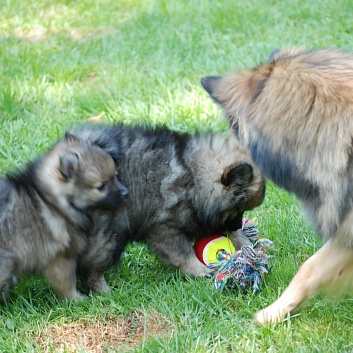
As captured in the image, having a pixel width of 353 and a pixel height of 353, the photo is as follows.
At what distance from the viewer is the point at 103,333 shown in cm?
340

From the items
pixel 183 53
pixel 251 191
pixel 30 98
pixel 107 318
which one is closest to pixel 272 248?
pixel 251 191

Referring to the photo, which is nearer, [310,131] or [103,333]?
[310,131]

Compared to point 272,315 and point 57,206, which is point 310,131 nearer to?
point 272,315

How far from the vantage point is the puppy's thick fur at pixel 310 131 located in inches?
109

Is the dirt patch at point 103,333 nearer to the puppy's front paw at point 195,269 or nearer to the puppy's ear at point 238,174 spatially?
the puppy's front paw at point 195,269

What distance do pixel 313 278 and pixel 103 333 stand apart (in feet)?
3.77

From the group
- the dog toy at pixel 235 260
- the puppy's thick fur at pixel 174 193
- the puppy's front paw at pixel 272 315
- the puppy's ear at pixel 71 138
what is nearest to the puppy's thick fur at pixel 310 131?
the puppy's front paw at pixel 272 315

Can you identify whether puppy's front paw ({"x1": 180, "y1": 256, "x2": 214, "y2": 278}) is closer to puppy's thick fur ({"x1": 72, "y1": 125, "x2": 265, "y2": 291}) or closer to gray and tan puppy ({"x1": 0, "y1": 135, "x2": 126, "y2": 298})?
puppy's thick fur ({"x1": 72, "y1": 125, "x2": 265, "y2": 291})

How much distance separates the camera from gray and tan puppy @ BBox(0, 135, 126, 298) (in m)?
3.44

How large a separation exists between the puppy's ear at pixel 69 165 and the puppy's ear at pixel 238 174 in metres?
0.92

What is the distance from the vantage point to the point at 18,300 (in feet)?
11.9

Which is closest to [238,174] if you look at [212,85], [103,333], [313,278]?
[212,85]

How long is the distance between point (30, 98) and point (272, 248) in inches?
124

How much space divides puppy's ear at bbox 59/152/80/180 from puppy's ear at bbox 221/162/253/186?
3.01ft
